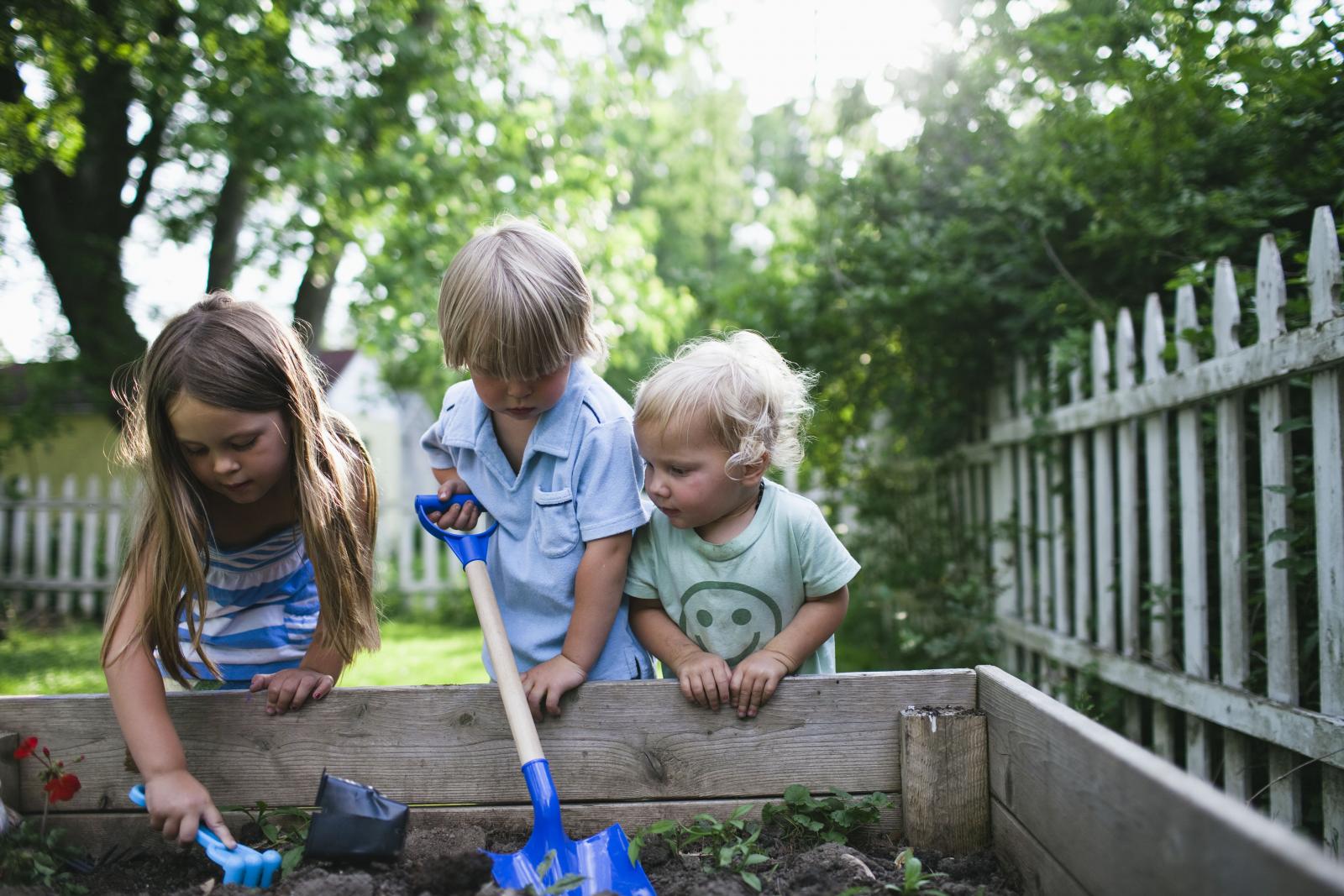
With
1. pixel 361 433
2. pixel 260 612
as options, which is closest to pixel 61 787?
pixel 260 612

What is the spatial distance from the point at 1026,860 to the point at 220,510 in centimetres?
173

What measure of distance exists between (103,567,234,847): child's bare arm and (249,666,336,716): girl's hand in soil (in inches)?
6.9

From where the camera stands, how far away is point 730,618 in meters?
2.02

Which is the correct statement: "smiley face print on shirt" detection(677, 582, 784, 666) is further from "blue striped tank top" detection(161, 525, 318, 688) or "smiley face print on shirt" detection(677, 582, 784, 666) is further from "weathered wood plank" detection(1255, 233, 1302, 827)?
"weathered wood plank" detection(1255, 233, 1302, 827)

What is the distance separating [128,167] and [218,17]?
109 inches

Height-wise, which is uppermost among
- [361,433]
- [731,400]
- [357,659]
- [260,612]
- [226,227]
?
[226,227]

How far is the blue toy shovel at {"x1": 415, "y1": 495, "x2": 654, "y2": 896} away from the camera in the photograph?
160 cm

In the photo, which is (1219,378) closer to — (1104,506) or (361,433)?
(1104,506)

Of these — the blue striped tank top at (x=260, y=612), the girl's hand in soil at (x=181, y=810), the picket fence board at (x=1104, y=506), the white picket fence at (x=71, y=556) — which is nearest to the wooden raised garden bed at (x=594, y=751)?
the girl's hand in soil at (x=181, y=810)

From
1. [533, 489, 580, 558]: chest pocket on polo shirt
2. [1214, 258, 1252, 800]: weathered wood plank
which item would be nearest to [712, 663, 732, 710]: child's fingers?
[533, 489, 580, 558]: chest pocket on polo shirt

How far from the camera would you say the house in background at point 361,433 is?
33.0 ft

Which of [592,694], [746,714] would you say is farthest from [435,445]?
[746,714]

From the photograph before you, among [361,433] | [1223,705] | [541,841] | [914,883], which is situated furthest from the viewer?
[361,433]

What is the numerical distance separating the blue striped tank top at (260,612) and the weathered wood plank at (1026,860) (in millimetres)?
1552
